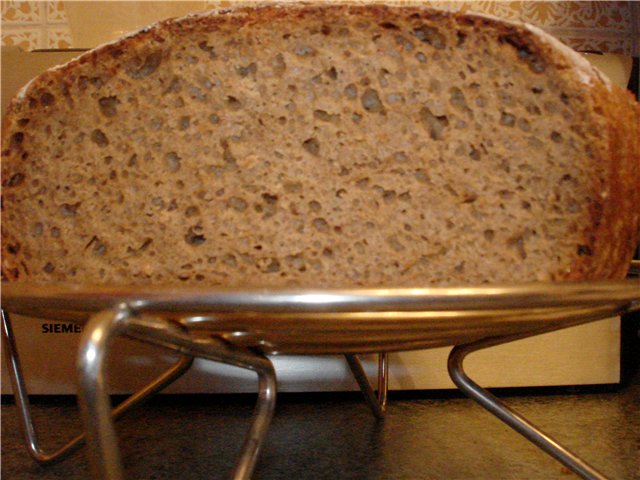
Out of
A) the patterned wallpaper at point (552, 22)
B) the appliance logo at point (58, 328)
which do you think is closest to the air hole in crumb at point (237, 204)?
the appliance logo at point (58, 328)

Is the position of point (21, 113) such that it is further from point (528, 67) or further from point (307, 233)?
point (528, 67)

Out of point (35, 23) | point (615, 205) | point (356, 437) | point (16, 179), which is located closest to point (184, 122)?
point (16, 179)

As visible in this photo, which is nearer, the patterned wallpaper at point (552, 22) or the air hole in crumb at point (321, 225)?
the air hole in crumb at point (321, 225)

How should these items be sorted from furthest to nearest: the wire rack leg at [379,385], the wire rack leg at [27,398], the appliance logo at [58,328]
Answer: the appliance logo at [58,328]
the wire rack leg at [379,385]
the wire rack leg at [27,398]

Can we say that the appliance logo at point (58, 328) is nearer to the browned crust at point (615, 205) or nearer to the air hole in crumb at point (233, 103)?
the air hole in crumb at point (233, 103)

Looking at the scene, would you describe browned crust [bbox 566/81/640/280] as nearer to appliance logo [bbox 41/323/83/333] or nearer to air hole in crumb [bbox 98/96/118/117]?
air hole in crumb [bbox 98/96/118/117]

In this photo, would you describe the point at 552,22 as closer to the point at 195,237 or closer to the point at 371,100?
the point at 371,100

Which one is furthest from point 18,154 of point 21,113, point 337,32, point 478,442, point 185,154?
point 478,442
